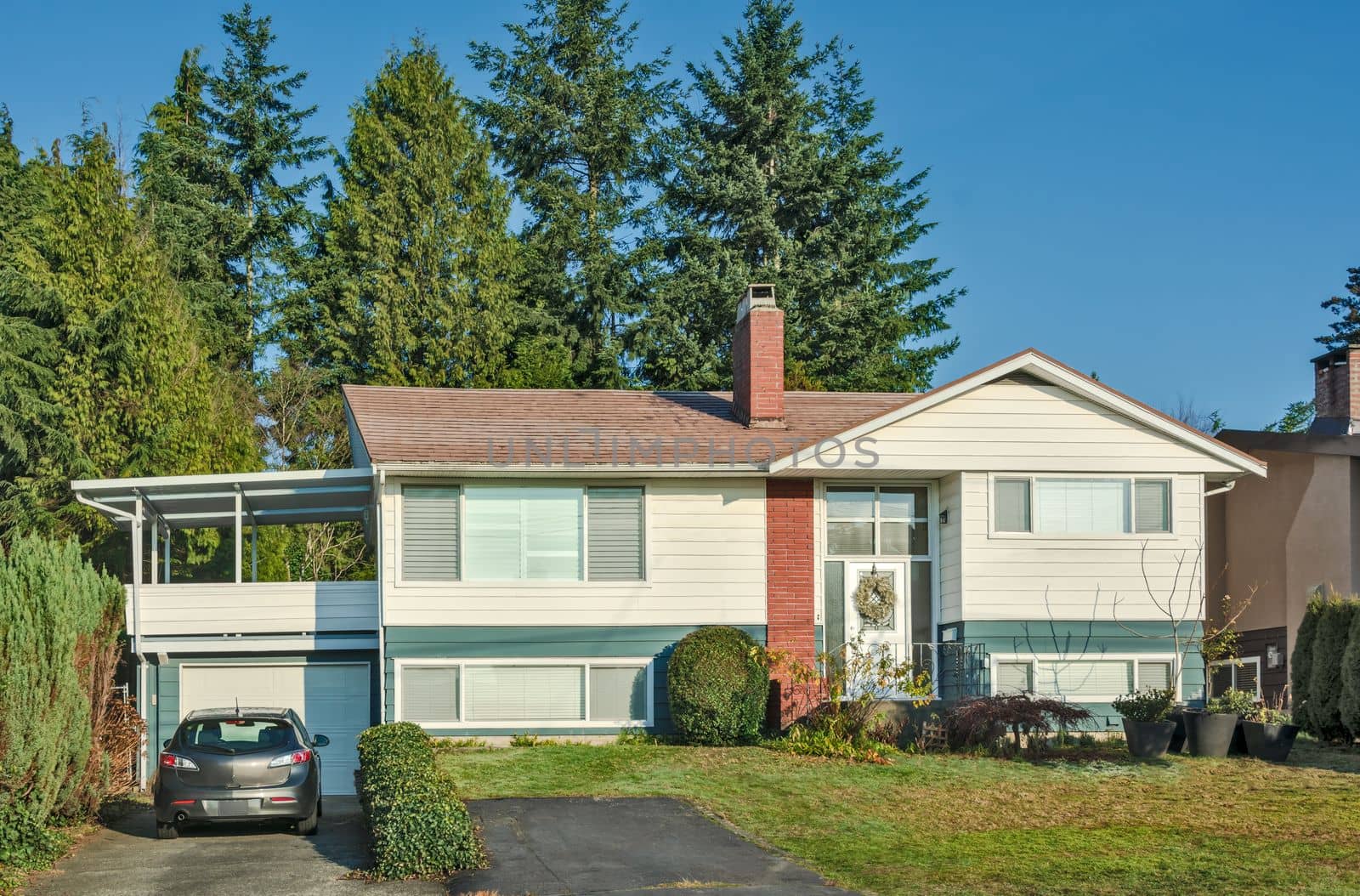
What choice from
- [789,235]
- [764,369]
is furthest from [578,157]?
[764,369]

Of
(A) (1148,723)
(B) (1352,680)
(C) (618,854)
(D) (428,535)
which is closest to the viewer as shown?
(C) (618,854)

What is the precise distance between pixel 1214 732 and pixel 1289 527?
349 inches

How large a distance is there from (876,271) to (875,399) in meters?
18.3

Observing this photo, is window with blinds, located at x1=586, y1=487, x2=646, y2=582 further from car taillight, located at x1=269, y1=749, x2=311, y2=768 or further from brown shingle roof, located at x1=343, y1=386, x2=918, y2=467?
car taillight, located at x1=269, y1=749, x2=311, y2=768

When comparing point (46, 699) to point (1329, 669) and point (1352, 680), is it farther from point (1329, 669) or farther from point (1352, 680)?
point (1329, 669)

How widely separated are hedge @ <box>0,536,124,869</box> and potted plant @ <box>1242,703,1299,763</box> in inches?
532

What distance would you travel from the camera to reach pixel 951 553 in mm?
21672

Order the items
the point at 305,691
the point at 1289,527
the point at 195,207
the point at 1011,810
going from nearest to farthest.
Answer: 1. the point at 1011,810
2. the point at 305,691
3. the point at 1289,527
4. the point at 195,207

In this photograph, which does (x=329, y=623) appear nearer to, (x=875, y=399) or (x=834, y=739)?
(x=834, y=739)

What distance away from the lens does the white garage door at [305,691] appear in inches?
886

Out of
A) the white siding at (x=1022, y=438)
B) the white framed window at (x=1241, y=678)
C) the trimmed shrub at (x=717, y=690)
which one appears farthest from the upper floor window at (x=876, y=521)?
the white framed window at (x=1241, y=678)

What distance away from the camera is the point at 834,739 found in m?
19.1

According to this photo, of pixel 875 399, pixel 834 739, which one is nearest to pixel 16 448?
pixel 875 399

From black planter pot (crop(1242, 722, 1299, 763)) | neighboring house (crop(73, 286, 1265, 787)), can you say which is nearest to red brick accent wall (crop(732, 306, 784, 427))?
neighboring house (crop(73, 286, 1265, 787))
